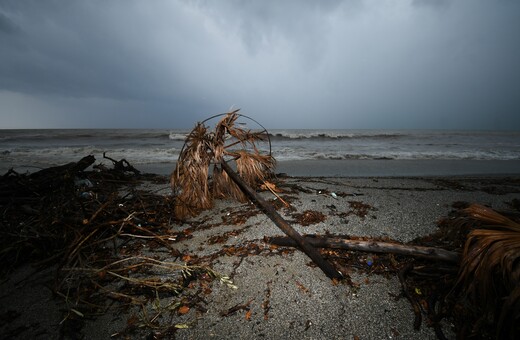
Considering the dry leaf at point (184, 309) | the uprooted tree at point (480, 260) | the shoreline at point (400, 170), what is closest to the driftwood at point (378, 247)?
the uprooted tree at point (480, 260)

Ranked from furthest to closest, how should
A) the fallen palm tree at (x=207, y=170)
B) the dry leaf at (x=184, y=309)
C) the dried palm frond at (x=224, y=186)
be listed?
1. the dried palm frond at (x=224, y=186)
2. the fallen palm tree at (x=207, y=170)
3. the dry leaf at (x=184, y=309)

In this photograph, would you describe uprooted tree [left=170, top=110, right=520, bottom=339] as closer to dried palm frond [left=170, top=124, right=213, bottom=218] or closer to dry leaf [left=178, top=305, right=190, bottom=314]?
dried palm frond [left=170, top=124, right=213, bottom=218]

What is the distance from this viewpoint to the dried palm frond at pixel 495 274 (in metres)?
1.38

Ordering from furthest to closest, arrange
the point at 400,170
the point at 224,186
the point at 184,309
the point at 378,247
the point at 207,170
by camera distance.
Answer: the point at 400,170, the point at 224,186, the point at 207,170, the point at 378,247, the point at 184,309

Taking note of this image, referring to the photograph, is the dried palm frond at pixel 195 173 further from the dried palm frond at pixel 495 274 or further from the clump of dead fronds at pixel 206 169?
the dried palm frond at pixel 495 274

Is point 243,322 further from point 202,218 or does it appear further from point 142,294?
point 202,218

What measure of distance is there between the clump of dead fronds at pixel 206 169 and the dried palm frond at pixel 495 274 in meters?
3.22

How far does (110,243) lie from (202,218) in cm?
129

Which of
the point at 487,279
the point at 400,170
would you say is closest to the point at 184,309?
the point at 487,279

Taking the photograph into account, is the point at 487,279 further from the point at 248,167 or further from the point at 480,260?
the point at 248,167

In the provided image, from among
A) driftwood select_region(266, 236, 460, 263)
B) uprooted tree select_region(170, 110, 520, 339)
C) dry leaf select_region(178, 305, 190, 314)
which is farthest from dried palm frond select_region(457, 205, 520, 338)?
dry leaf select_region(178, 305, 190, 314)

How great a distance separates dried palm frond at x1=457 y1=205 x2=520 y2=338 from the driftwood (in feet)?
0.71

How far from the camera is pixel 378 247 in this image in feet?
7.72

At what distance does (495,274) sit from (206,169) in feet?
11.8
